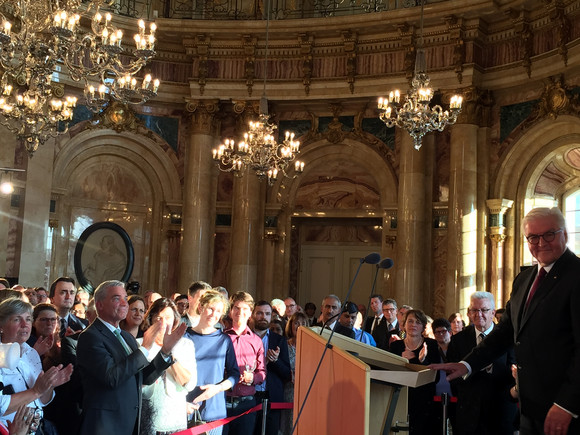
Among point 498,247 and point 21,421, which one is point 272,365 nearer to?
point 21,421

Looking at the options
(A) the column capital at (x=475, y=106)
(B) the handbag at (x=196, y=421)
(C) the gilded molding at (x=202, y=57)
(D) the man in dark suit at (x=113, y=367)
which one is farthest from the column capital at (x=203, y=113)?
(D) the man in dark suit at (x=113, y=367)

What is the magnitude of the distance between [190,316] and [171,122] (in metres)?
9.62

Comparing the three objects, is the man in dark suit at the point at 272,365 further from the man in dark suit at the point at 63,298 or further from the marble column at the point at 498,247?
the marble column at the point at 498,247

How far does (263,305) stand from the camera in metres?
7.14

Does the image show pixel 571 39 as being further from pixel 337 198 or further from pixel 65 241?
pixel 65 241

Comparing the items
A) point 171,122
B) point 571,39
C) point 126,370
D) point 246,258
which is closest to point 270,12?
point 171,122

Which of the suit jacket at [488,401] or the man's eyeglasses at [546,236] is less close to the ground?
the man's eyeglasses at [546,236]

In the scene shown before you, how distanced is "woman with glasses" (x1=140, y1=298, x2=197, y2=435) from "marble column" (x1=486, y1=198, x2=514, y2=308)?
931 cm

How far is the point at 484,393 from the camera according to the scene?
629 centimetres

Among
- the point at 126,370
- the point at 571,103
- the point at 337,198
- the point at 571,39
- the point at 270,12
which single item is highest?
the point at 270,12

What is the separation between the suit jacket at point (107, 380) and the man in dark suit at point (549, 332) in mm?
2263

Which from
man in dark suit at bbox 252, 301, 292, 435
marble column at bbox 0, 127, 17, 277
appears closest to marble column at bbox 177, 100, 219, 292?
marble column at bbox 0, 127, 17, 277

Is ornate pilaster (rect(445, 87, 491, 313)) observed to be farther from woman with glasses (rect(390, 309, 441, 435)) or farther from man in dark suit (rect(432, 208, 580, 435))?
man in dark suit (rect(432, 208, 580, 435))

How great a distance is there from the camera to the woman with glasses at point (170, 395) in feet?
17.4
